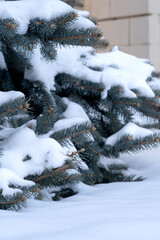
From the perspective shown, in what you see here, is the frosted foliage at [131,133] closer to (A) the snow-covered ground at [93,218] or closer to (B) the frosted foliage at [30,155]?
(A) the snow-covered ground at [93,218]

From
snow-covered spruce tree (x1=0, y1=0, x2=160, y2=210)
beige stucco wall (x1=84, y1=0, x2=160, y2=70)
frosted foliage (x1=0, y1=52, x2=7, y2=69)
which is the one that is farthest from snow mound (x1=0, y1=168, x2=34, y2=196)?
beige stucco wall (x1=84, y1=0, x2=160, y2=70)

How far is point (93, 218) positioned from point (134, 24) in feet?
10.7

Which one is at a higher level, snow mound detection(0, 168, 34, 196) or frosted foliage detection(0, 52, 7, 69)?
frosted foliage detection(0, 52, 7, 69)

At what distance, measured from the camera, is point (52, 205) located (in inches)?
40.4

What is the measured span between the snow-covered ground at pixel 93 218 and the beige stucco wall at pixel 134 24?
283 centimetres

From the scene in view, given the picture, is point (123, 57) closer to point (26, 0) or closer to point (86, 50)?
point (86, 50)

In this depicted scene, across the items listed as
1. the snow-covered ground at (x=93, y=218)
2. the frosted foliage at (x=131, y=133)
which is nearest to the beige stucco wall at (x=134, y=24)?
the frosted foliage at (x=131, y=133)

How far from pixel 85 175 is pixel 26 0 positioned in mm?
583

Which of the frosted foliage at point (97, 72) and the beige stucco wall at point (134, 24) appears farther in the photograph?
the beige stucco wall at point (134, 24)

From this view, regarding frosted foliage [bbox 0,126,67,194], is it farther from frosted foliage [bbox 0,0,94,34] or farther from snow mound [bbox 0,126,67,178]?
frosted foliage [bbox 0,0,94,34]

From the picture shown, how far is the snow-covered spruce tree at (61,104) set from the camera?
3.58 ft

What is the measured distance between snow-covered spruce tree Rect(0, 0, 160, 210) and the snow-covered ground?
64 millimetres

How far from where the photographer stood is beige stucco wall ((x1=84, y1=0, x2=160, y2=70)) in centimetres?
384

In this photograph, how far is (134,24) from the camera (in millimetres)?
3902
